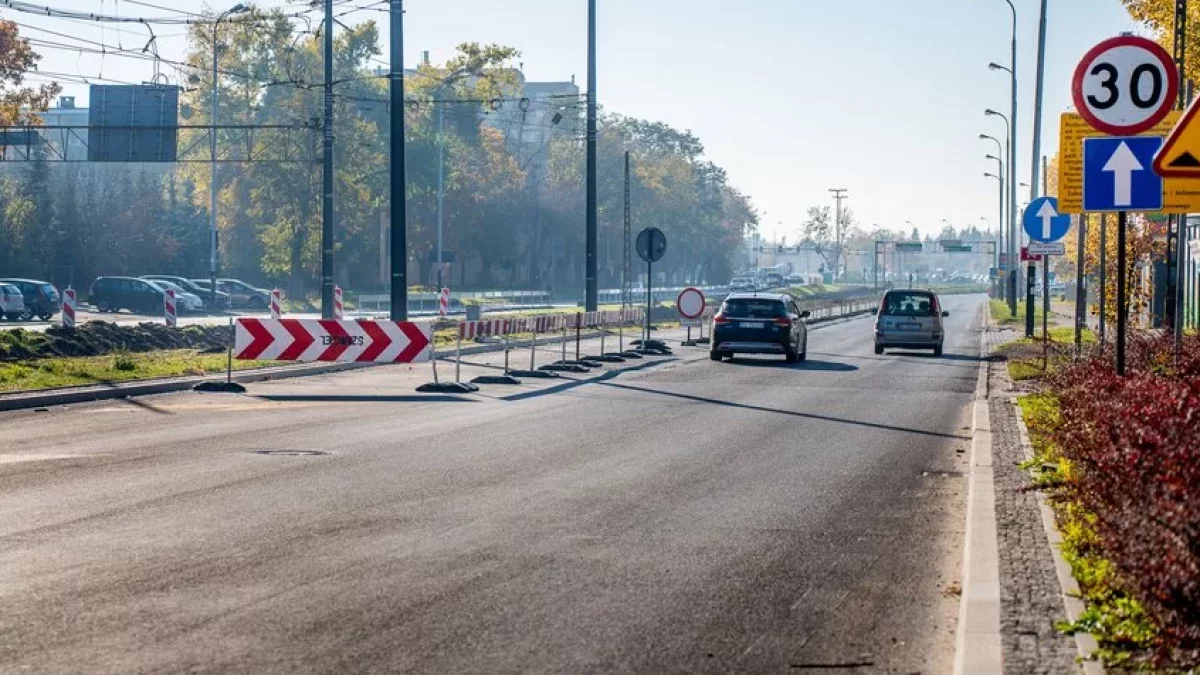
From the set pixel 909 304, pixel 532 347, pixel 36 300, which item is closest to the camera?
pixel 532 347

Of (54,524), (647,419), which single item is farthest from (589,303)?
(54,524)

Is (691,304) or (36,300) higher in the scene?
(691,304)

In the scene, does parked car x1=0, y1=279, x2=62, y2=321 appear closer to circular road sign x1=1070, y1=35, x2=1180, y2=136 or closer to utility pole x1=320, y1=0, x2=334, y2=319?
utility pole x1=320, y1=0, x2=334, y2=319

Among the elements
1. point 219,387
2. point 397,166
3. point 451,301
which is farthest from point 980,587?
point 451,301

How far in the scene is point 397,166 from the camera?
121 ft

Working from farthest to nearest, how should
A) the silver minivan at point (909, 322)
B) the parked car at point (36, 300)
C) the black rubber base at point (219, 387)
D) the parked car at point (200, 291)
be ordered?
1. the parked car at point (200, 291)
2. the parked car at point (36, 300)
3. the silver minivan at point (909, 322)
4. the black rubber base at point (219, 387)

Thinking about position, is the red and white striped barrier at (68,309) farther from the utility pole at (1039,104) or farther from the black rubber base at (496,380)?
the utility pole at (1039,104)

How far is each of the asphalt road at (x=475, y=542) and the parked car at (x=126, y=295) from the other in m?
45.3

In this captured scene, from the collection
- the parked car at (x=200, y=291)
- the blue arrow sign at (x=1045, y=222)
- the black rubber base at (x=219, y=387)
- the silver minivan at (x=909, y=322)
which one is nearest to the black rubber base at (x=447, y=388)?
the black rubber base at (x=219, y=387)

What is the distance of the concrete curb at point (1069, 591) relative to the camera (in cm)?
673

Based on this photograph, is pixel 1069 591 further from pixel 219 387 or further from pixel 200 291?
pixel 200 291

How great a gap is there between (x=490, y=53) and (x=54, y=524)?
8295cm

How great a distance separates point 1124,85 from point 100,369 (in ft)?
61.9

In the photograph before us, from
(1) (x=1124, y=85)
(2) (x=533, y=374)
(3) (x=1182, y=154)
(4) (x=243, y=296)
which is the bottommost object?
(2) (x=533, y=374)
